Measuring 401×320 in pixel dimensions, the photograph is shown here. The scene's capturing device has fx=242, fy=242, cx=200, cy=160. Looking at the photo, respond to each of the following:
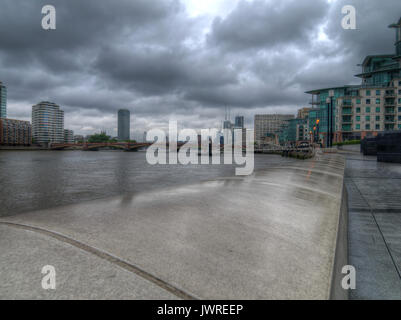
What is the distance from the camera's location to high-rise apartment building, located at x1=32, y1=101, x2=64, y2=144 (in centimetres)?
16262

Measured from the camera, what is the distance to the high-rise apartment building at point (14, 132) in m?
125

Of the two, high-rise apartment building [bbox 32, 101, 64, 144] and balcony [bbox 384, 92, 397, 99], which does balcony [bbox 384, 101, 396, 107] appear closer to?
balcony [bbox 384, 92, 397, 99]

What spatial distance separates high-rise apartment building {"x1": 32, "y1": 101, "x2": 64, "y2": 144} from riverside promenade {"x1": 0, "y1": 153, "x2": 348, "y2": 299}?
184 metres

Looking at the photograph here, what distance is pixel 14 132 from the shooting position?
133m

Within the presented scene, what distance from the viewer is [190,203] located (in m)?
4.51

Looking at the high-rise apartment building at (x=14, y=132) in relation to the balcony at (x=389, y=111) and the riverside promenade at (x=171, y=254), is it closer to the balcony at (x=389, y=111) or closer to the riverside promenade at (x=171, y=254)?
the riverside promenade at (x=171, y=254)

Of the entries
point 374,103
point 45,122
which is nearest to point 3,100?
point 45,122

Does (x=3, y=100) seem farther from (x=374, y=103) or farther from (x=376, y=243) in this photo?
(x=376, y=243)

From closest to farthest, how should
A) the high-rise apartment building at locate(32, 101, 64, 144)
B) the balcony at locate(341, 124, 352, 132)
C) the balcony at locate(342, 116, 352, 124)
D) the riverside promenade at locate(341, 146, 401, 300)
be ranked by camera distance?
the riverside promenade at locate(341, 146, 401, 300), the balcony at locate(342, 116, 352, 124), the balcony at locate(341, 124, 352, 132), the high-rise apartment building at locate(32, 101, 64, 144)

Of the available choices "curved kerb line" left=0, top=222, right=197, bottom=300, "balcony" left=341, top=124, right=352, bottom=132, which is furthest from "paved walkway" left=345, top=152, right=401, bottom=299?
"balcony" left=341, top=124, right=352, bottom=132

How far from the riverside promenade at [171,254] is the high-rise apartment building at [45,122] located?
18374cm

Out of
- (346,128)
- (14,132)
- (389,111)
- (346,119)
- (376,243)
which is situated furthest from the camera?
(14,132)

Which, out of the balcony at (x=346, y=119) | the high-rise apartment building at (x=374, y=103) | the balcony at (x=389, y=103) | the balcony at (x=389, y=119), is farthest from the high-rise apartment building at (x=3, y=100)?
the balcony at (x=389, y=119)

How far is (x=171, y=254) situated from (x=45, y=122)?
19357cm
